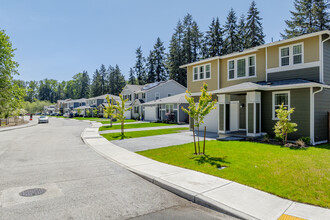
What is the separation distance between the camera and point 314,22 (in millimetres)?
33500

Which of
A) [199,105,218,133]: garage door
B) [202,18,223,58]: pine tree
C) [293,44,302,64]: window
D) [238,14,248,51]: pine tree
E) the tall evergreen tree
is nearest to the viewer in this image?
[293,44,302,64]: window

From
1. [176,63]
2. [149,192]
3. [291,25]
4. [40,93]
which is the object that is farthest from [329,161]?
[40,93]

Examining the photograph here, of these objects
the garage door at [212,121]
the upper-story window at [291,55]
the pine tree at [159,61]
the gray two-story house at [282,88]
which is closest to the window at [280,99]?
the gray two-story house at [282,88]

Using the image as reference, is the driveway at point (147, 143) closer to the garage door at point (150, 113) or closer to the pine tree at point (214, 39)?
the garage door at point (150, 113)

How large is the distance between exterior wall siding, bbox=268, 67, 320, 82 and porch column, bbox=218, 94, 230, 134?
3.39 meters

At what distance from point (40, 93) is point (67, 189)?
14143 centimetres

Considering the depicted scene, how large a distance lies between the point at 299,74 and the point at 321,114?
2.82 meters

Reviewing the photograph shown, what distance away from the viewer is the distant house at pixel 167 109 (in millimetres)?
28969

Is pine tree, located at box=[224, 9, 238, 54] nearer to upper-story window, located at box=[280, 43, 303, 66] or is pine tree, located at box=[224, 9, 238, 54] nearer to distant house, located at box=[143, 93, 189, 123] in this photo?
distant house, located at box=[143, 93, 189, 123]

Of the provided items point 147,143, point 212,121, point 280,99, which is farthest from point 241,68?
point 147,143

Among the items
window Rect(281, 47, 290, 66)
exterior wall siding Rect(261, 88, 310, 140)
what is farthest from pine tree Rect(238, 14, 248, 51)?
exterior wall siding Rect(261, 88, 310, 140)

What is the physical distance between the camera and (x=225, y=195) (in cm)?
491

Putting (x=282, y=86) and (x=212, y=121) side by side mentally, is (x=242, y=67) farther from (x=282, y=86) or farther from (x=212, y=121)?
(x=212, y=121)

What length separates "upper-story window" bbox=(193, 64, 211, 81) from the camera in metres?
19.5
